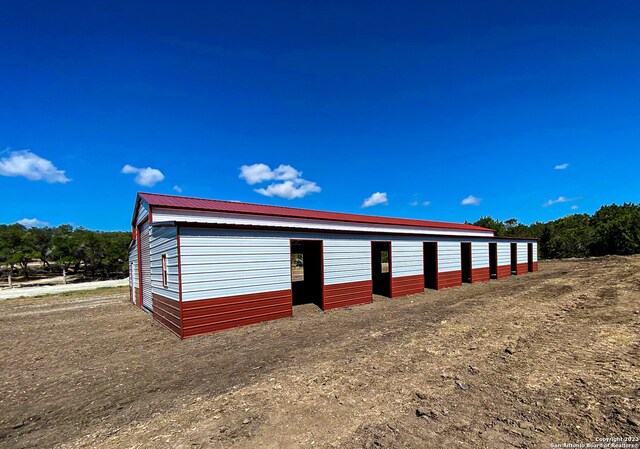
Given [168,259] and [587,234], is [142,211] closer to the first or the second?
[168,259]

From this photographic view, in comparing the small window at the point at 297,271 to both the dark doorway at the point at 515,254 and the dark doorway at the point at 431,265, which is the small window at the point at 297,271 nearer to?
the dark doorway at the point at 431,265

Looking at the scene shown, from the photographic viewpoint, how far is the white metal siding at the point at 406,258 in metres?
14.4

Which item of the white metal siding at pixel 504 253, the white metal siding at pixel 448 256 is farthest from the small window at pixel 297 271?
the white metal siding at pixel 504 253

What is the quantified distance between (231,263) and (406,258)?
9.17m

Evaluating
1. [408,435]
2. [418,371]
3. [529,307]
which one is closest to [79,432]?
[408,435]

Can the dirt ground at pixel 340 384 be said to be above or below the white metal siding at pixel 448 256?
below

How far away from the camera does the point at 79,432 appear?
3.99 meters

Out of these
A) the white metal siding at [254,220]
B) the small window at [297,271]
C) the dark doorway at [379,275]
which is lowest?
the small window at [297,271]

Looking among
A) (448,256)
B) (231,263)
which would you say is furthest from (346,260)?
(448,256)

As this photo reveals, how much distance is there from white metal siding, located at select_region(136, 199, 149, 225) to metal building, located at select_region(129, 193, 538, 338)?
0.16ft

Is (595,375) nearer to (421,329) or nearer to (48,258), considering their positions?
(421,329)

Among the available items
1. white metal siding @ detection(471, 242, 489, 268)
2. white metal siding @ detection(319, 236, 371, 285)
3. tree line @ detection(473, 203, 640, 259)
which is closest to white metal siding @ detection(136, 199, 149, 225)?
white metal siding @ detection(319, 236, 371, 285)

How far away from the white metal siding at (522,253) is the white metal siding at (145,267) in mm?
26098

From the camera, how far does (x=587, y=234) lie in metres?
40.9
